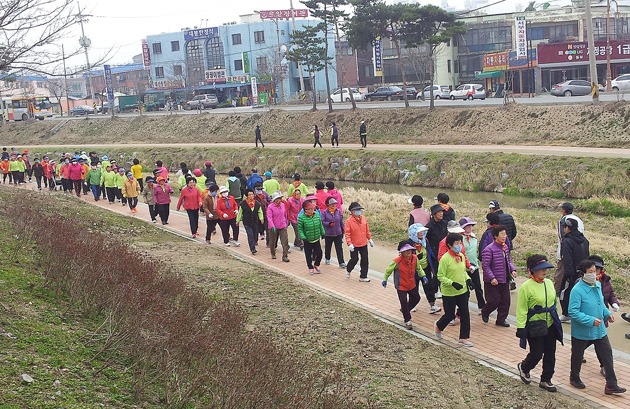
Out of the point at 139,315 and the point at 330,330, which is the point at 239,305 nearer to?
the point at 330,330

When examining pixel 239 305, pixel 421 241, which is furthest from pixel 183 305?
Result: pixel 421 241

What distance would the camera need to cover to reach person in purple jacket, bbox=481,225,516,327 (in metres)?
9.04

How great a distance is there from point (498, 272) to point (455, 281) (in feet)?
3.08

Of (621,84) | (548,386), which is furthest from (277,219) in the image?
(621,84)

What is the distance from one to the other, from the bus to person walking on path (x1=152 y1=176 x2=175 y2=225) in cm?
5668

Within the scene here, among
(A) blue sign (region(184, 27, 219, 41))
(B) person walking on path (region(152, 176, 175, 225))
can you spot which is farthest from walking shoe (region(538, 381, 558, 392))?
(A) blue sign (region(184, 27, 219, 41))

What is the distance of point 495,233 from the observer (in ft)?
29.6

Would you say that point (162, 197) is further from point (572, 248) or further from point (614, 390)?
point (614, 390)

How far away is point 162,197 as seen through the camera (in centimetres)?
1788

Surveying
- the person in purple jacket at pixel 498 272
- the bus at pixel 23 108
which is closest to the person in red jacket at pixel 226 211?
the person in purple jacket at pixel 498 272

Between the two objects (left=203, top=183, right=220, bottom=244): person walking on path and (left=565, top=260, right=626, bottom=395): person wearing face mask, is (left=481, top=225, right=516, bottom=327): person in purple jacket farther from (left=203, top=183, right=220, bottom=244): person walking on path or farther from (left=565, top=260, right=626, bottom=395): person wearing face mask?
(left=203, top=183, right=220, bottom=244): person walking on path

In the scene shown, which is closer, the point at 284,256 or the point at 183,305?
the point at 183,305

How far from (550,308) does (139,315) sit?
470 centimetres

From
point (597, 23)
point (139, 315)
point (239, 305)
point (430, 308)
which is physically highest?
point (597, 23)
